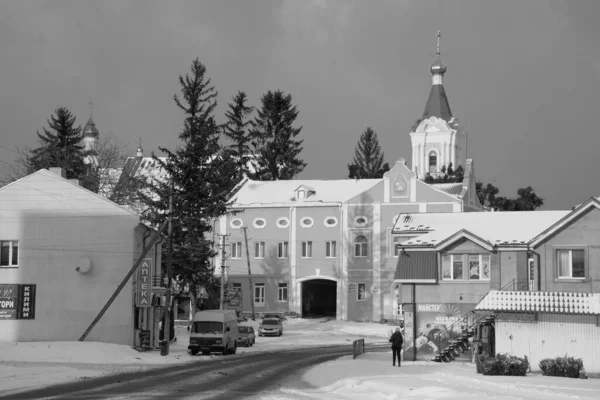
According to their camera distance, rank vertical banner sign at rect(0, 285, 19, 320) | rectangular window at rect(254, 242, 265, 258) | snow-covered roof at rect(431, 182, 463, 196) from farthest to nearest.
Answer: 1. rectangular window at rect(254, 242, 265, 258)
2. snow-covered roof at rect(431, 182, 463, 196)
3. vertical banner sign at rect(0, 285, 19, 320)

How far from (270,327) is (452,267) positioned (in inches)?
1027

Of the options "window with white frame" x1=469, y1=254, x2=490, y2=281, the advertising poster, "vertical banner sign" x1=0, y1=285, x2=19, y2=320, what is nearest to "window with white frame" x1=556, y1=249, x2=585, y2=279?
"window with white frame" x1=469, y1=254, x2=490, y2=281

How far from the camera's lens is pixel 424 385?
29.9 m

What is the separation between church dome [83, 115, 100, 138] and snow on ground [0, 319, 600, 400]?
94.7 m

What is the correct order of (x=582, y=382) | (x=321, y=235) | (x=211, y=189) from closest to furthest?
(x=582, y=382)
(x=211, y=189)
(x=321, y=235)

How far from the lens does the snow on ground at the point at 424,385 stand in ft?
88.6

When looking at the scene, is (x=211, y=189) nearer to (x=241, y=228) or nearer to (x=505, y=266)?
(x=241, y=228)

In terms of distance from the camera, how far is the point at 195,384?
2927 centimetres

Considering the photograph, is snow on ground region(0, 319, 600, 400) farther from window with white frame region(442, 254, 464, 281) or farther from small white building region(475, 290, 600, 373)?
window with white frame region(442, 254, 464, 281)

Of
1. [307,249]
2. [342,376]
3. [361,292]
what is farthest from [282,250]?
[342,376]

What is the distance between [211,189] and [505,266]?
27156mm

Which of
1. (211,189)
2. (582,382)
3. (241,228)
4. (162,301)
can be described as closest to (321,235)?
(241,228)

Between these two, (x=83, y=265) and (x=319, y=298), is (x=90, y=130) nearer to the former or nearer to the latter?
(x=319, y=298)

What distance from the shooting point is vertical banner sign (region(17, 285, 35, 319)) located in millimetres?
44656
